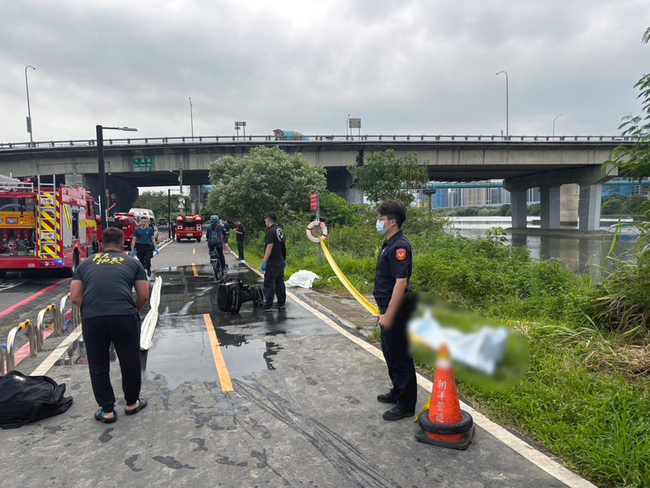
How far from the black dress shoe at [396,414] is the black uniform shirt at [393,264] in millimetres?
982

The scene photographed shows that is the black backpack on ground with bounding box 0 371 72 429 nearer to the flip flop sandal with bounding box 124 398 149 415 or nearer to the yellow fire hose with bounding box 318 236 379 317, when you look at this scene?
the flip flop sandal with bounding box 124 398 149 415

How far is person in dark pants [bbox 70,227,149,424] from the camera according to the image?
4.14 m

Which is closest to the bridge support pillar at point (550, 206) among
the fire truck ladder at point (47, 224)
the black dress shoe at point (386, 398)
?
the fire truck ladder at point (47, 224)

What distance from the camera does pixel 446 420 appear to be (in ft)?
12.2

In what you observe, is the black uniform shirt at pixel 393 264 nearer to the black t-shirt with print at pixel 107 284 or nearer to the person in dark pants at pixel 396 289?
the person in dark pants at pixel 396 289

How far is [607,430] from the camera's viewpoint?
3.63 metres

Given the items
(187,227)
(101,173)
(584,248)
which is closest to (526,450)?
(101,173)

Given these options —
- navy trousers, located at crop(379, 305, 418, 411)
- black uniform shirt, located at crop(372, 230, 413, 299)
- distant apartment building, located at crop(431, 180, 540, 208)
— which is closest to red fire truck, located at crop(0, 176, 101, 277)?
black uniform shirt, located at crop(372, 230, 413, 299)

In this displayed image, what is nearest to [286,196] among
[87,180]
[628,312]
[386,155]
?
[386,155]

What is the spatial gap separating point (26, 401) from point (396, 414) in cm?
322

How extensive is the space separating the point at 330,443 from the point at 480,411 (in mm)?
1456

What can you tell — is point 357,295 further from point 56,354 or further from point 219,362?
point 56,354

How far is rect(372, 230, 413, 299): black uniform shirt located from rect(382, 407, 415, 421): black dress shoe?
0.98 meters

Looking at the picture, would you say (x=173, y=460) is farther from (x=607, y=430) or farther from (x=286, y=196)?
(x=286, y=196)
